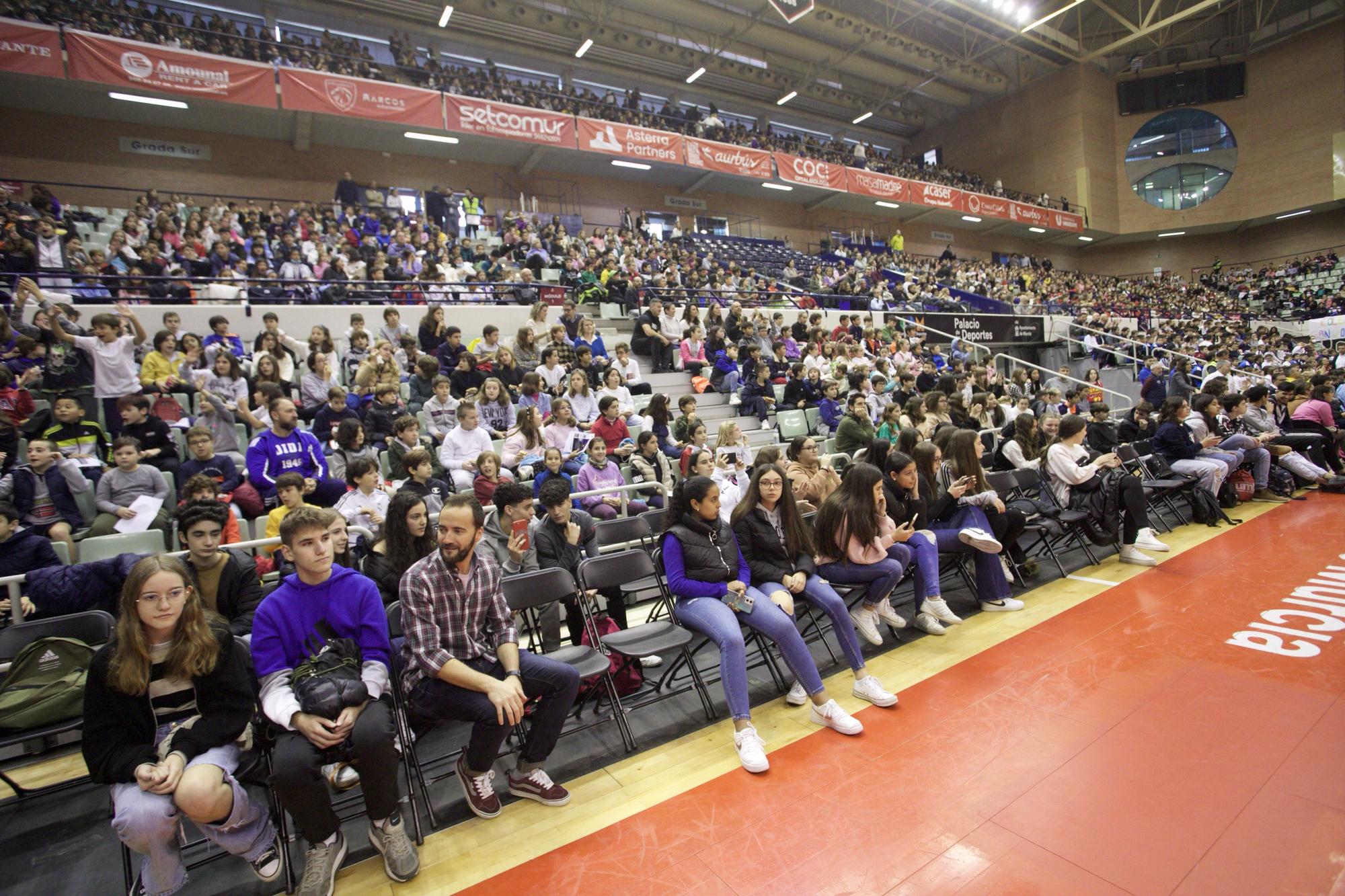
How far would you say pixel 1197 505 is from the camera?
242 inches

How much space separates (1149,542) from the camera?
532 centimetres

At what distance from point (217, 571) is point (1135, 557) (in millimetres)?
6281

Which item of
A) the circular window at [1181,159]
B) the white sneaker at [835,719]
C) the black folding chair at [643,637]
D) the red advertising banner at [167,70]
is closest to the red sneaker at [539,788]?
the black folding chair at [643,637]

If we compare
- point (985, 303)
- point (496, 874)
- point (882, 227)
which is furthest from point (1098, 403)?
point (882, 227)

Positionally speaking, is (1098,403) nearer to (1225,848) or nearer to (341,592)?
(1225,848)

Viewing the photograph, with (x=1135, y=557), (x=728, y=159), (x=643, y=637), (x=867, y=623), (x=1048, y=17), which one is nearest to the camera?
(x=643, y=637)

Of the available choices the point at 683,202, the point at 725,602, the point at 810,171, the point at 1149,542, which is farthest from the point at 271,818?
the point at 683,202

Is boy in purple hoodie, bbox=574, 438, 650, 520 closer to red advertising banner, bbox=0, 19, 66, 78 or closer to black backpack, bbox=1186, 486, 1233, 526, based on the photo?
black backpack, bbox=1186, 486, 1233, 526

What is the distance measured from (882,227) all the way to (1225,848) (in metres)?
25.1

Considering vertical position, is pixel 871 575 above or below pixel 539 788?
above

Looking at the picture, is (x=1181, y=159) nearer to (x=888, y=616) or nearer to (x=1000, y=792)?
(x=888, y=616)

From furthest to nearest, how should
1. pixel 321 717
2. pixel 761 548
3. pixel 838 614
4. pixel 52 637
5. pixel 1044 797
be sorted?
pixel 761 548 → pixel 838 614 → pixel 52 637 → pixel 1044 797 → pixel 321 717

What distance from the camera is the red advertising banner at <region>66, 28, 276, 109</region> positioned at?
32.7 ft

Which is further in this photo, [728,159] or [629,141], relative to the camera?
[728,159]
